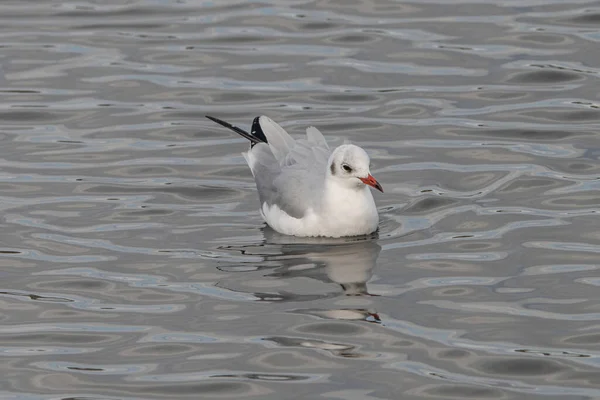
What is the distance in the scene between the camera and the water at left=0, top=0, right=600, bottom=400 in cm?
1059

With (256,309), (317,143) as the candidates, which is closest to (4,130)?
(317,143)

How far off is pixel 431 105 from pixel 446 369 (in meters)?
8.10

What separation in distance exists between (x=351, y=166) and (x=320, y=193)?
0.51 meters

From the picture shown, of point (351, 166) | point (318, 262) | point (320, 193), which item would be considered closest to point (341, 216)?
point (320, 193)

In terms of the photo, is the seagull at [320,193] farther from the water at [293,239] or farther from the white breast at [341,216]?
the water at [293,239]

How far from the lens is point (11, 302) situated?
39.5 feet

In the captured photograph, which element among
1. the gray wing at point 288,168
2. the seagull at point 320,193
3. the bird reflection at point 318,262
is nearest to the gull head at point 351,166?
the seagull at point 320,193

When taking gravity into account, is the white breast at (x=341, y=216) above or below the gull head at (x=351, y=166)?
below

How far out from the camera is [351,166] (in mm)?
13406

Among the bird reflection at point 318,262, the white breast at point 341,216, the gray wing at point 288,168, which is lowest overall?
the bird reflection at point 318,262

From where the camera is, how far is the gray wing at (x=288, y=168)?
13.8 metres

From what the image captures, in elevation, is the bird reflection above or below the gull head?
below

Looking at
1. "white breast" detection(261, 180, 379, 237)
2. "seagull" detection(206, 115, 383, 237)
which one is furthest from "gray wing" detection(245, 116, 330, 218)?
"white breast" detection(261, 180, 379, 237)

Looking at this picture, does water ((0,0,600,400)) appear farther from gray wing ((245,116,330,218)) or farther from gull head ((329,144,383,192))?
gull head ((329,144,383,192))
